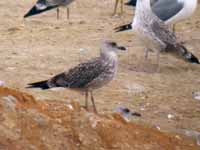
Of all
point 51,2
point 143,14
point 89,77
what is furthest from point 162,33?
point 51,2

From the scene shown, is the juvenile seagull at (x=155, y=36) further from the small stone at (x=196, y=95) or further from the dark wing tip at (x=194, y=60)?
the small stone at (x=196, y=95)

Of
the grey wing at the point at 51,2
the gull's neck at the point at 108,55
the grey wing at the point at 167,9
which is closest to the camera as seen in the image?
the gull's neck at the point at 108,55

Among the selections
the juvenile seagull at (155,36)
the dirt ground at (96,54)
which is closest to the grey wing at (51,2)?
the dirt ground at (96,54)

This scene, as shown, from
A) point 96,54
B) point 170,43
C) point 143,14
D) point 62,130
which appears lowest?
point 96,54

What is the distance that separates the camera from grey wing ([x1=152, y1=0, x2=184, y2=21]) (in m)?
12.7

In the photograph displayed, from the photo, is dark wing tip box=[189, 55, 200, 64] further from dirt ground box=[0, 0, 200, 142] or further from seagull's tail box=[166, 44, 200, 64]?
dirt ground box=[0, 0, 200, 142]

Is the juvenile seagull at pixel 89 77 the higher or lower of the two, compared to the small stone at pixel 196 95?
higher

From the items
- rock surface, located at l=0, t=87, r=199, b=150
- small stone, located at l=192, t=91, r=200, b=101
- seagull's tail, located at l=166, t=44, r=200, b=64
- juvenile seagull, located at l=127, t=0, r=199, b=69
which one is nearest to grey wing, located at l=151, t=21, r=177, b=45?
juvenile seagull, located at l=127, t=0, r=199, b=69

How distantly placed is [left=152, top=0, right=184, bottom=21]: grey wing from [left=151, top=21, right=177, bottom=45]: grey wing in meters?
1.49

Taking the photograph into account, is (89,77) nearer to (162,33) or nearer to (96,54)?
(162,33)

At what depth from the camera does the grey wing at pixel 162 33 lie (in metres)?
11.0

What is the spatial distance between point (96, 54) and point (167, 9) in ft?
5.72

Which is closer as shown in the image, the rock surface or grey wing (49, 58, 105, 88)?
Answer: the rock surface

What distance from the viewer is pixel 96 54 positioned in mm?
11633
